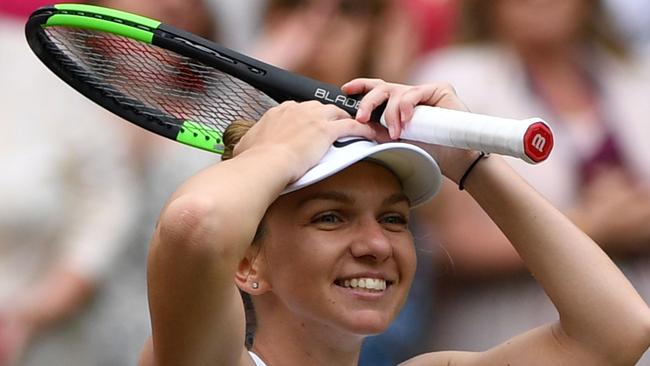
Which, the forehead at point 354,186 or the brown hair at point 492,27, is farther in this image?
the brown hair at point 492,27

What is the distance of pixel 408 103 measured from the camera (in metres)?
2.47

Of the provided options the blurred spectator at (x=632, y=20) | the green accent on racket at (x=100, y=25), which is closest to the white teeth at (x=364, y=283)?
the green accent on racket at (x=100, y=25)

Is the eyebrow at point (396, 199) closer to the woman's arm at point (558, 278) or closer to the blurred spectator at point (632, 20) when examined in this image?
the woman's arm at point (558, 278)

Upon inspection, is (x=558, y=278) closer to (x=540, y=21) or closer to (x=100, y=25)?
(x=100, y=25)

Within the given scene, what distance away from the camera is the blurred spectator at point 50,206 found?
166 inches

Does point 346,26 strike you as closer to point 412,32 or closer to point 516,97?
point 412,32

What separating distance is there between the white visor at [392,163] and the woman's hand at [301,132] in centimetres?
2

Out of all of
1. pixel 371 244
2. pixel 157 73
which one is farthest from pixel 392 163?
pixel 157 73

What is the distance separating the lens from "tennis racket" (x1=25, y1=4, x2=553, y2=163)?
2652 millimetres

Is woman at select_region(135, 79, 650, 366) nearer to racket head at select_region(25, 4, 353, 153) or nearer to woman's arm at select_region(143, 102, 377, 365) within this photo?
woman's arm at select_region(143, 102, 377, 365)

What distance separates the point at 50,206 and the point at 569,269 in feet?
6.76

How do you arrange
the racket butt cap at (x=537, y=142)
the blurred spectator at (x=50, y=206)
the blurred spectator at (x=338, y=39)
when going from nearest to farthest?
1. the racket butt cap at (x=537, y=142)
2. the blurred spectator at (x=50, y=206)
3. the blurred spectator at (x=338, y=39)

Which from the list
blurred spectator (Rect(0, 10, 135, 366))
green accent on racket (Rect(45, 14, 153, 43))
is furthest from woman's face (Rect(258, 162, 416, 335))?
blurred spectator (Rect(0, 10, 135, 366))

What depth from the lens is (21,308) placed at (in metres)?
4.20
